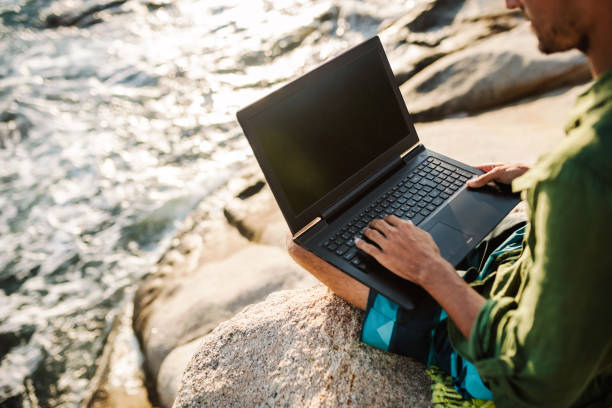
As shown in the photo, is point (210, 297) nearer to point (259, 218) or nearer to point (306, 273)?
point (306, 273)

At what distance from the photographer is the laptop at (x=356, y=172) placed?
5.94ft

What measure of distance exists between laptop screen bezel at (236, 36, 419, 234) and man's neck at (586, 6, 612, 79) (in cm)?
107

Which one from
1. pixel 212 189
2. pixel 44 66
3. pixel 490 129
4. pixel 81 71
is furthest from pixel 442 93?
pixel 44 66

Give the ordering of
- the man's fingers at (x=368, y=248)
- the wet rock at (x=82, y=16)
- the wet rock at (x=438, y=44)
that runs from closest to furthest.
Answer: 1. the man's fingers at (x=368, y=248)
2. the wet rock at (x=438, y=44)
3. the wet rock at (x=82, y=16)

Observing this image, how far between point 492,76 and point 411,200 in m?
3.32

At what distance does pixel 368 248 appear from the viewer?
1.68m

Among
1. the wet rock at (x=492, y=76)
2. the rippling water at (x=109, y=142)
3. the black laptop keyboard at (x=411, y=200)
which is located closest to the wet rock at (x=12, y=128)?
the rippling water at (x=109, y=142)

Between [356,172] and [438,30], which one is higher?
[356,172]

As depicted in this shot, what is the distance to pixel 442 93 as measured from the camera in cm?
505

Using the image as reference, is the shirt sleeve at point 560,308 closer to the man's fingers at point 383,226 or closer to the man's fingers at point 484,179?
the man's fingers at point 383,226

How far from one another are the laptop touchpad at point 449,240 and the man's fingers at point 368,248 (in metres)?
0.32

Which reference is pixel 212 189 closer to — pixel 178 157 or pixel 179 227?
pixel 179 227

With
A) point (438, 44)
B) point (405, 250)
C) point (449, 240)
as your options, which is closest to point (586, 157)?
point (405, 250)

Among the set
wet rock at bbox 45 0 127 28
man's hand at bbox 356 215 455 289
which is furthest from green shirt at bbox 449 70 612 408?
wet rock at bbox 45 0 127 28
